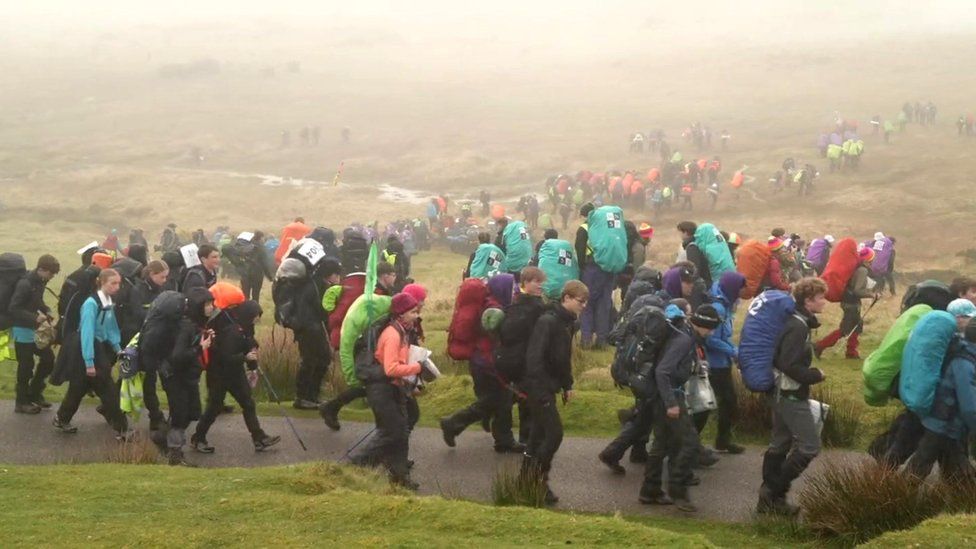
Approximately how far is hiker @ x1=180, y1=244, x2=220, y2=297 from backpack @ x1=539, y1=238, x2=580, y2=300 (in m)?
4.25

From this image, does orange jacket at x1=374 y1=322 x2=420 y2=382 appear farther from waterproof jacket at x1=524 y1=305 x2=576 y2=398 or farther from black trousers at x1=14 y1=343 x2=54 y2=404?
black trousers at x1=14 y1=343 x2=54 y2=404

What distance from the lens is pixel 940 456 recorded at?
304 inches

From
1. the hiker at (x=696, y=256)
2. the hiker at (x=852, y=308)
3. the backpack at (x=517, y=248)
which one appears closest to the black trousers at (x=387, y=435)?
the hiker at (x=696, y=256)

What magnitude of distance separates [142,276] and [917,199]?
106 ft

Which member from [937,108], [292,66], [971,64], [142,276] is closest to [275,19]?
[292,66]

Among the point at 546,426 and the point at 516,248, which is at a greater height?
the point at 516,248

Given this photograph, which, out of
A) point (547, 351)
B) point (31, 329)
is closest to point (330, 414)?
point (547, 351)

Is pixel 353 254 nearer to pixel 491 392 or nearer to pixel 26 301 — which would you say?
pixel 26 301

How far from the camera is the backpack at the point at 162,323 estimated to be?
9.58m

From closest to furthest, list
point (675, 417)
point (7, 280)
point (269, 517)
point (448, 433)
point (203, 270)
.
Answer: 1. point (269, 517)
2. point (675, 417)
3. point (448, 433)
4. point (7, 280)
5. point (203, 270)

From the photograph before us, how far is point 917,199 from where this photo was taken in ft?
125

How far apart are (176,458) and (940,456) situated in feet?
20.4

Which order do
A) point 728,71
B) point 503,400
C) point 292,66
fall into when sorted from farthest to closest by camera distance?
point 292,66 → point 728,71 → point 503,400

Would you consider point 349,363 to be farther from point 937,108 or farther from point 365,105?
point 365,105
